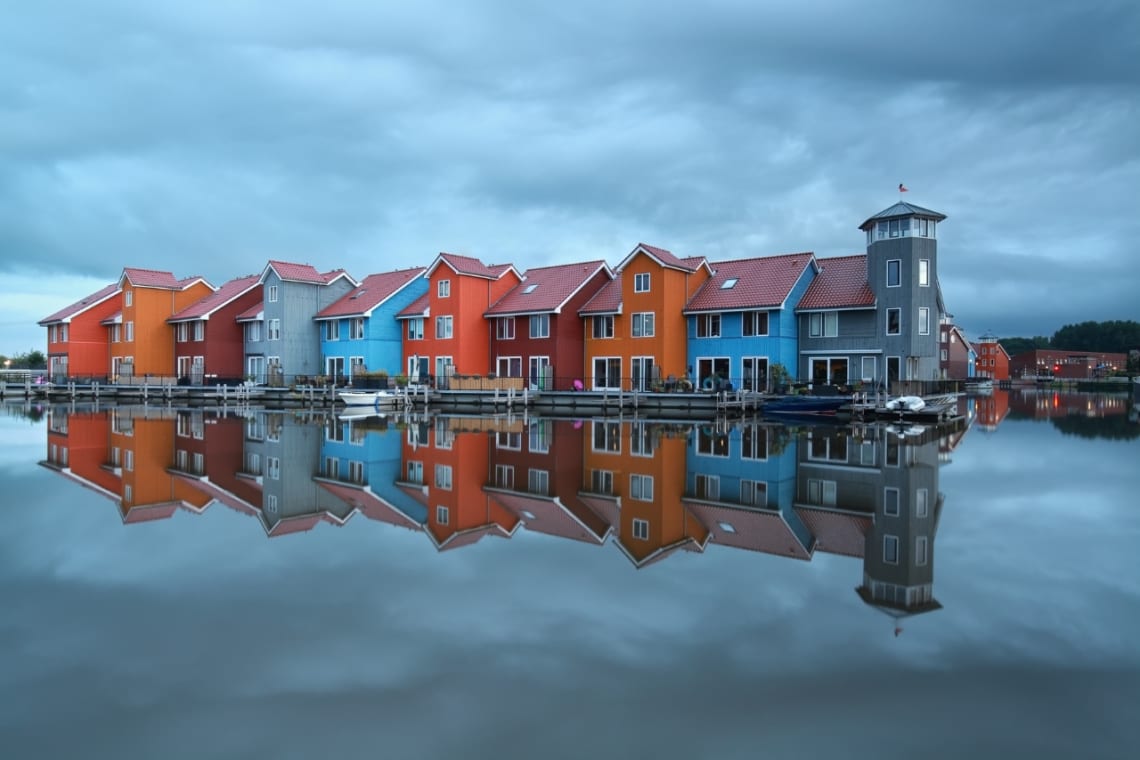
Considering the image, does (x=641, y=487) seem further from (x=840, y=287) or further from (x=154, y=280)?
(x=154, y=280)

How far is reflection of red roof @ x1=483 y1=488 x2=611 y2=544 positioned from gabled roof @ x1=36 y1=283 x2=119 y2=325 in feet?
214

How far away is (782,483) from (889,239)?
27928 mm

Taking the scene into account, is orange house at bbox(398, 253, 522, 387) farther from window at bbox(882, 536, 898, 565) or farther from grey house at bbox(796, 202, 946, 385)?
window at bbox(882, 536, 898, 565)

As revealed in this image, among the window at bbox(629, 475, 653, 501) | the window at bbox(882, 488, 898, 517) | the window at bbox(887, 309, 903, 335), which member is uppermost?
the window at bbox(887, 309, 903, 335)

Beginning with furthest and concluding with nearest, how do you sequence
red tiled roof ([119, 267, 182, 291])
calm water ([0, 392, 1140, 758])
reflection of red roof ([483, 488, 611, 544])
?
red tiled roof ([119, 267, 182, 291]), reflection of red roof ([483, 488, 611, 544]), calm water ([0, 392, 1140, 758])

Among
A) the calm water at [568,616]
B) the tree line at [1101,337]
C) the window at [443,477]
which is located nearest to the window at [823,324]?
the calm water at [568,616]

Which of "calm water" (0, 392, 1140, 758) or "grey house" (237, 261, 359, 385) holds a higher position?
"grey house" (237, 261, 359, 385)

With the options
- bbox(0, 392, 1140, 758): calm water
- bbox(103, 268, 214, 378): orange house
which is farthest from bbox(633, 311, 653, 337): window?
bbox(103, 268, 214, 378): orange house

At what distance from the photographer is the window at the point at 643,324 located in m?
45.0

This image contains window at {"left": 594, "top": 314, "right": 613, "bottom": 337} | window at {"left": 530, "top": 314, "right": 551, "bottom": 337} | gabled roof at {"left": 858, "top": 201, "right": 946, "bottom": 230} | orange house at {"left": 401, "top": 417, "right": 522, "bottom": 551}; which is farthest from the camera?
window at {"left": 530, "top": 314, "right": 551, "bottom": 337}

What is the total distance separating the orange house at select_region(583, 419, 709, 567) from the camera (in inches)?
444

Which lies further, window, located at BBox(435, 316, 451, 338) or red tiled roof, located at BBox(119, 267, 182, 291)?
red tiled roof, located at BBox(119, 267, 182, 291)

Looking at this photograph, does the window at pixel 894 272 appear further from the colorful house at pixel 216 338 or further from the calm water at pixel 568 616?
the colorful house at pixel 216 338

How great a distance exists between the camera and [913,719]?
226 inches
